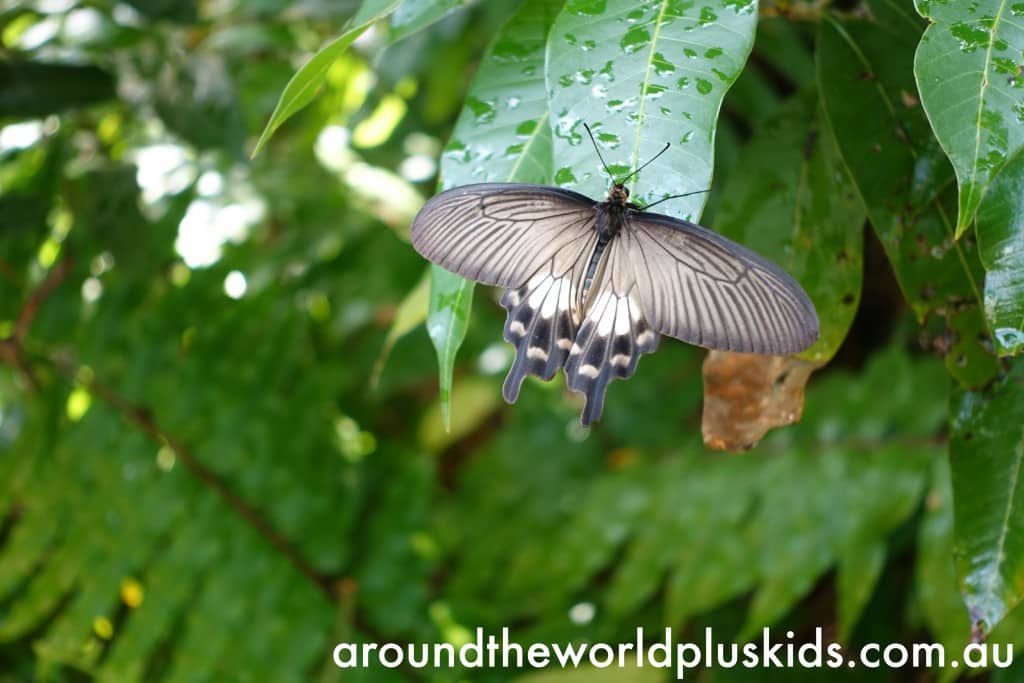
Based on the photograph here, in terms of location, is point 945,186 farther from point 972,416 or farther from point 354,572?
point 354,572

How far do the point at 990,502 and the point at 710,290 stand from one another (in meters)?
0.30

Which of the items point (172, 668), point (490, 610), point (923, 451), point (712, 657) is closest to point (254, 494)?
point (172, 668)

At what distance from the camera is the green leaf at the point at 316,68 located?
0.68 m

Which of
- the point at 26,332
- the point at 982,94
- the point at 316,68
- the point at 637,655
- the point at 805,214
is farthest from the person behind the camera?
the point at 26,332

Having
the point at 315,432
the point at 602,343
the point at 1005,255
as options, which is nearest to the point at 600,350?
the point at 602,343

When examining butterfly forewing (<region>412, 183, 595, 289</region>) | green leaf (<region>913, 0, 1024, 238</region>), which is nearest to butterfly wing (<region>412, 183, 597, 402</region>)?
butterfly forewing (<region>412, 183, 595, 289</region>)

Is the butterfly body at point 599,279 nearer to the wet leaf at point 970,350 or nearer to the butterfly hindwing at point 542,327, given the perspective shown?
the butterfly hindwing at point 542,327

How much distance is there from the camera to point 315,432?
5.84 feet

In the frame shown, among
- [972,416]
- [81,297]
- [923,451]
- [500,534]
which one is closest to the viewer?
[972,416]

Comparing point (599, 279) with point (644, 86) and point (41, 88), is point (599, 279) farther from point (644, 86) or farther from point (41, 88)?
point (41, 88)

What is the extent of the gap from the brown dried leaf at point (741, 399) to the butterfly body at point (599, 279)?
0.12 metres

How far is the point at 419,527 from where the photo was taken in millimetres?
1823

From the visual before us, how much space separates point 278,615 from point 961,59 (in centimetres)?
142

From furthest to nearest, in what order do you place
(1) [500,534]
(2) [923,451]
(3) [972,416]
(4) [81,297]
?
(1) [500,534]
(4) [81,297]
(2) [923,451]
(3) [972,416]
